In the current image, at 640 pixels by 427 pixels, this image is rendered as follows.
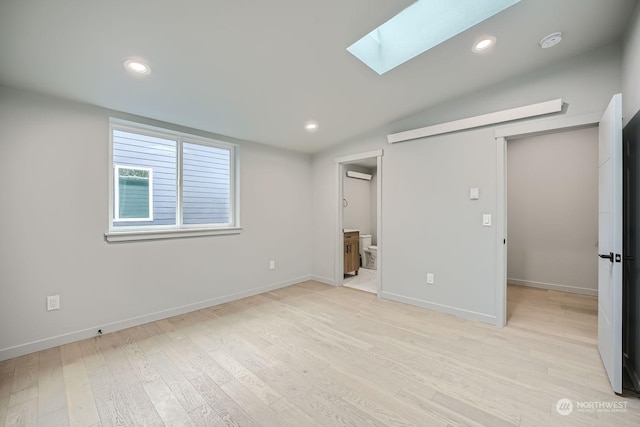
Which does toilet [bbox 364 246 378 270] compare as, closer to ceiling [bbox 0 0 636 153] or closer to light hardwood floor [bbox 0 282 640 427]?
light hardwood floor [bbox 0 282 640 427]

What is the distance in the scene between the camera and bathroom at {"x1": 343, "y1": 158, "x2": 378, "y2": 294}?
16.9 feet

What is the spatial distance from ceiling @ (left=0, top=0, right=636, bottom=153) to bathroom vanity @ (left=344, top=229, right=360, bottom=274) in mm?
2269

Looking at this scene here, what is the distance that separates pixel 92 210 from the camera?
8.11 feet

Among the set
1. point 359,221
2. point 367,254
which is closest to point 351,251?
point 367,254

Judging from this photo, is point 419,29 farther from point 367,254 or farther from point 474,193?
point 367,254

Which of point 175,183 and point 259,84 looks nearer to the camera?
point 259,84

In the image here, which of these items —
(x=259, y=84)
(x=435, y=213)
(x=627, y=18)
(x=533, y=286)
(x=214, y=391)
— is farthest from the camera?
(x=533, y=286)

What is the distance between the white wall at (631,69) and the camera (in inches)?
67.7

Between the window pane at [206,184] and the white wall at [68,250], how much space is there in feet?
1.19

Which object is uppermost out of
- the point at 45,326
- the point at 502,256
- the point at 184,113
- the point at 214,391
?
the point at 184,113

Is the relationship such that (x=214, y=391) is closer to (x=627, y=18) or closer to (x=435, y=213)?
(x=435, y=213)

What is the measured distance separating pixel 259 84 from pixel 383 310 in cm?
288

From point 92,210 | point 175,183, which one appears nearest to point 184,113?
point 175,183

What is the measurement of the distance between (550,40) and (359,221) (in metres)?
4.21
